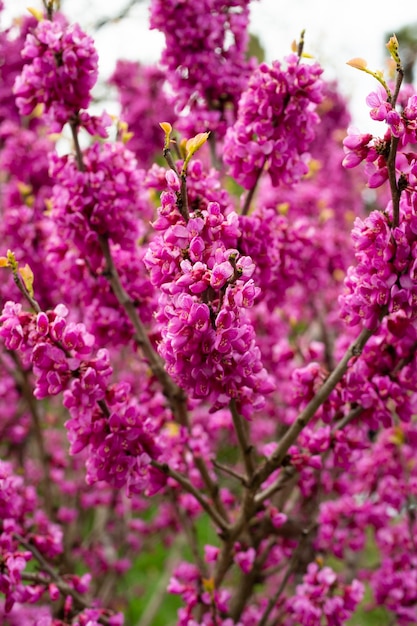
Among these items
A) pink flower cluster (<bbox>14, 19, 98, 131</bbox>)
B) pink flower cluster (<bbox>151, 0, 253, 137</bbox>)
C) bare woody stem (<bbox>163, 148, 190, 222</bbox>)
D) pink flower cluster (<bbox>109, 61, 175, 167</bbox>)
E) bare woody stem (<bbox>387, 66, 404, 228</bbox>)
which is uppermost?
pink flower cluster (<bbox>109, 61, 175, 167</bbox>)

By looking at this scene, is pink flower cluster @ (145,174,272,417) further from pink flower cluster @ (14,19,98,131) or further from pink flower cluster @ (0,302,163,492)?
pink flower cluster @ (14,19,98,131)

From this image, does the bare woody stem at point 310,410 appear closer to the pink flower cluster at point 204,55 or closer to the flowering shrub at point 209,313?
the flowering shrub at point 209,313

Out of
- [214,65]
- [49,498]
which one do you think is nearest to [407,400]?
[214,65]

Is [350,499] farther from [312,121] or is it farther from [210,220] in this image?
[210,220]

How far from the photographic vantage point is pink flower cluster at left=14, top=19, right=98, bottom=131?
7.59 feet

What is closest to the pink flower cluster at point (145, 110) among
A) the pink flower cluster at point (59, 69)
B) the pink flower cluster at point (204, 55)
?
the pink flower cluster at point (204, 55)

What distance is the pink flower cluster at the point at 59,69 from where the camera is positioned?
7.59 ft

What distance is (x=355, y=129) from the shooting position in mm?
1746

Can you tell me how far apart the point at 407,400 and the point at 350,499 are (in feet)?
5.32

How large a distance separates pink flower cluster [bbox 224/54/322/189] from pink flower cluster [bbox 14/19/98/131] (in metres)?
0.63

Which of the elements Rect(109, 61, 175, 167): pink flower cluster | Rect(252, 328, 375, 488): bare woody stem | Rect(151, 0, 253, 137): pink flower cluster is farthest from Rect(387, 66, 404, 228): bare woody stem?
Rect(109, 61, 175, 167): pink flower cluster

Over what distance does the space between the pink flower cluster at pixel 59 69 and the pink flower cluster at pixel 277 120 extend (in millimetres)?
629

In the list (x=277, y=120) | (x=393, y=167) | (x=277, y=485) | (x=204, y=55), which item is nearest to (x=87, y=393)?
(x=277, y=485)

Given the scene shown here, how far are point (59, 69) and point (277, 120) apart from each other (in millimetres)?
885
